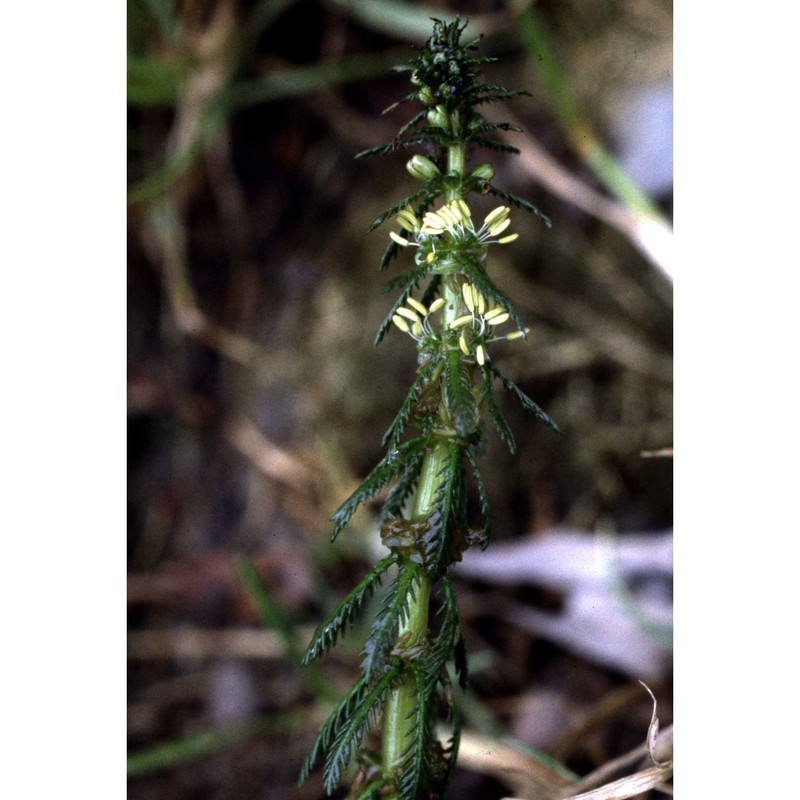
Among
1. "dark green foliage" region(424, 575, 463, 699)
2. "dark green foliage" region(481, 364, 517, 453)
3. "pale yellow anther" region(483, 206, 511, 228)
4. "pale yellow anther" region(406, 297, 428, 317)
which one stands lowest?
"dark green foliage" region(424, 575, 463, 699)

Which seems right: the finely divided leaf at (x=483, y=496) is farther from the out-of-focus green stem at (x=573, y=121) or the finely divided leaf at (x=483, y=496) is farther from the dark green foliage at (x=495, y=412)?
the out-of-focus green stem at (x=573, y=121)

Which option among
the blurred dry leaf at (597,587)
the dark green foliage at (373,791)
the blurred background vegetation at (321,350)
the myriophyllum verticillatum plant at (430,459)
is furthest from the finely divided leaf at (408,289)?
the blurred dry leaf at (597,587)

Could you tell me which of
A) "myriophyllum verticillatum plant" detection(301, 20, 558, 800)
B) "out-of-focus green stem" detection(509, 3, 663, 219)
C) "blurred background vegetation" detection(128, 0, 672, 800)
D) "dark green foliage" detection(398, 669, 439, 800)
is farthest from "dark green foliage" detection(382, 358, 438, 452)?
"out-of-focus green stem" detection(509, 3, 663, 219)

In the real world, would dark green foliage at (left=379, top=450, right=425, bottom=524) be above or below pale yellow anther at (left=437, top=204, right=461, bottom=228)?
below

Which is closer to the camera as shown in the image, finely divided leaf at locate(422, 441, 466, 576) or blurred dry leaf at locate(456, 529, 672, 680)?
finely divided leaf at locate(422, 441, 466, 576)

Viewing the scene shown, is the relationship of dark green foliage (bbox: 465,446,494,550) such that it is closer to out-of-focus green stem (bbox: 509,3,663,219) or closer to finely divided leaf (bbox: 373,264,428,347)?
finely divided leaf (bbox: 373,264,428,347)
